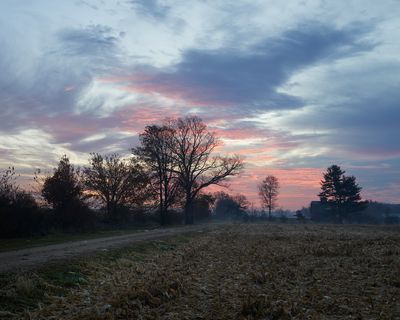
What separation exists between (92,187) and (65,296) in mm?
54064

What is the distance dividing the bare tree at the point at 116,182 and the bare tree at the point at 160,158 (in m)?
1.78

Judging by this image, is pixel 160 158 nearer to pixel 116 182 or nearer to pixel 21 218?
pixel 116 182

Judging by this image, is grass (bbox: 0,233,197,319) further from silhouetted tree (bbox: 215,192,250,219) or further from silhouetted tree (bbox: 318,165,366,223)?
silhouetted tree (bbox: 215,192,250,219)

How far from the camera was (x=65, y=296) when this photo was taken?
34.7 feet

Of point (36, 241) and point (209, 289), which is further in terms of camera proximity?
point (36, 241)

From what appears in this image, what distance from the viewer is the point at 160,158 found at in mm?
69188

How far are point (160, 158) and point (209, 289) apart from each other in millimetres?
58650

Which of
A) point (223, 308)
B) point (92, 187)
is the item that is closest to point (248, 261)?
point (223, 308)

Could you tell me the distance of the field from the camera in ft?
28.6

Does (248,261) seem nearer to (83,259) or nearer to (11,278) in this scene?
(83,259)

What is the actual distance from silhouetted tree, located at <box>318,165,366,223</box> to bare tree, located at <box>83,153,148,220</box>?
4547cm

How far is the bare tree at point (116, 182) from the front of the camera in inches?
2499

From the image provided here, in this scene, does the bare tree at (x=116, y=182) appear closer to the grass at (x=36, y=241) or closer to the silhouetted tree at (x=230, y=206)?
the grass at (x=36, y=241)

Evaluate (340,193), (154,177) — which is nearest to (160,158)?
(154,177)
